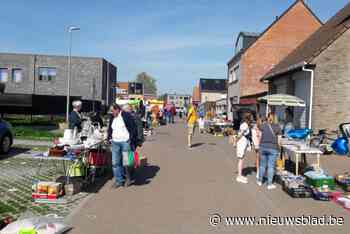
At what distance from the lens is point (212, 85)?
89438 millimetres

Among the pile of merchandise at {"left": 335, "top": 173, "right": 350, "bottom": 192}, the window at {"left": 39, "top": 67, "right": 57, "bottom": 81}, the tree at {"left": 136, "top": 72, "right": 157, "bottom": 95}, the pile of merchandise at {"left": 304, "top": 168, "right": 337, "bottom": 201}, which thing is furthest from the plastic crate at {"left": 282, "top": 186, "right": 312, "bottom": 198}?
the tree at {"left": 136, "top": 72, "right": 157, "bottom": 95}

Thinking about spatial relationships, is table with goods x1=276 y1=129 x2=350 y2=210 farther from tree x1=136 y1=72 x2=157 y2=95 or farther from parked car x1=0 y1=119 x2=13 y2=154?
tree x1=136 y1=72 x2=157 y2=95

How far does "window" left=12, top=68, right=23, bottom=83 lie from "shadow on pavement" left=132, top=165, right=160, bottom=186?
151 feet

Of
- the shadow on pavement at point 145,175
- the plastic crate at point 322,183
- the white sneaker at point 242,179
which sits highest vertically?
the plastic crate at point 322,183

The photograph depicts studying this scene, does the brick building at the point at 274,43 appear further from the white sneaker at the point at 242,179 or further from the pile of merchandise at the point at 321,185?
the pile of merchandise at the point at 321,185

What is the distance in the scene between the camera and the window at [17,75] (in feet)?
173

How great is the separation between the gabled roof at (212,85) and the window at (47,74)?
4142 centimetres

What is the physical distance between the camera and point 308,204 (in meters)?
7.52

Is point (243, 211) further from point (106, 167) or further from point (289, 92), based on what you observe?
point (289, 92)

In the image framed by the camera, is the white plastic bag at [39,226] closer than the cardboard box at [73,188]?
Yes

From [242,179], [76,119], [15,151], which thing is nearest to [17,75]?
[15,151]

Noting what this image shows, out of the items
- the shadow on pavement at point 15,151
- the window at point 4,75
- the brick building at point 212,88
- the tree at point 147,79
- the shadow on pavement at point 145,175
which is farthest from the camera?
the tree at point 147,79

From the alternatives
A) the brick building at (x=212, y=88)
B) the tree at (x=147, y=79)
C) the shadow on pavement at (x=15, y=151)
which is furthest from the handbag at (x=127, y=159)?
the tree at (x=147, y=79)

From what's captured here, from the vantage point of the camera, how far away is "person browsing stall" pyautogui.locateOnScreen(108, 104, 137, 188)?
874 cm
